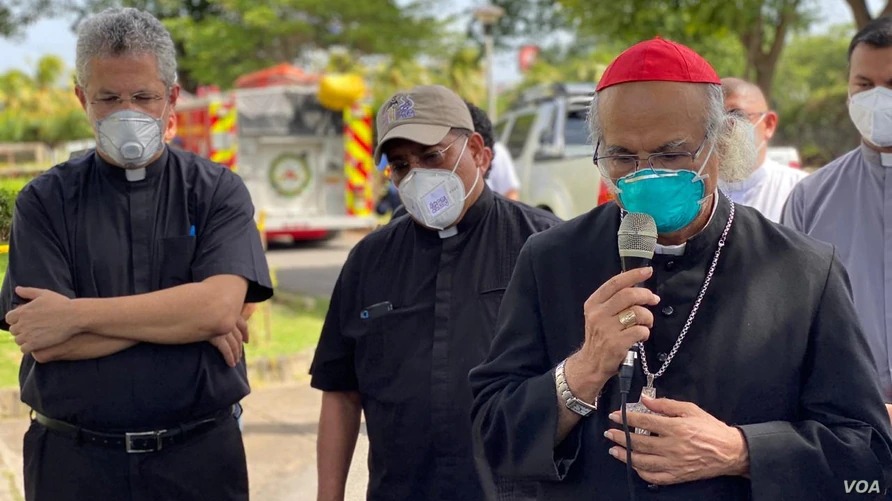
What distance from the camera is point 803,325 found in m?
2.00

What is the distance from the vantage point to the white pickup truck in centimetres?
999

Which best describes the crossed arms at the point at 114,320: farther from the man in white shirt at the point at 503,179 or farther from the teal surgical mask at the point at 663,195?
the man in white shirt at the point at 503,179

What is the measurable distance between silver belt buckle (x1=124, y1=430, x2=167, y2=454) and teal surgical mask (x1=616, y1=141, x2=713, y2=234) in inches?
68.5

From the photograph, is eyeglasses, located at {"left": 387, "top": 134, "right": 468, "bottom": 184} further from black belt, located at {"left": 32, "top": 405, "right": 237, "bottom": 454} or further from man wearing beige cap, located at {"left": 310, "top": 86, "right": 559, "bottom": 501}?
black belt, located at {"left": 32, "top": 405, "right": 237, "bottom": 454}

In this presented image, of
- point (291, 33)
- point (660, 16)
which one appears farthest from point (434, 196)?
point (291, 33)

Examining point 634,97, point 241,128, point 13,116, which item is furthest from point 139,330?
point 13,116

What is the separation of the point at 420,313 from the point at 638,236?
1162mm

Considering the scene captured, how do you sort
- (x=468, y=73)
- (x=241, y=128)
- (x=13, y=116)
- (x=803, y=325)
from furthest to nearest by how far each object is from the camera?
(x=13, y=116), (x=468, y=73), (x=241, y=128), (x=803, y=325)

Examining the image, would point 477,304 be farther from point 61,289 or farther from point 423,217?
point 61,289

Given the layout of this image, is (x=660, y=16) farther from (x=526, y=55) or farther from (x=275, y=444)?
(x=526, y=55)

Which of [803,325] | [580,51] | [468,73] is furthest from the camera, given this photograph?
[580,51]

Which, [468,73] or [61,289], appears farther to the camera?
[468,73]

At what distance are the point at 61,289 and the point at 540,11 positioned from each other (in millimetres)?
35393

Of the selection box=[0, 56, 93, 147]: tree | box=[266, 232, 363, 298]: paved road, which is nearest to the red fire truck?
box=[266, 232, 363, 298]: paved road
